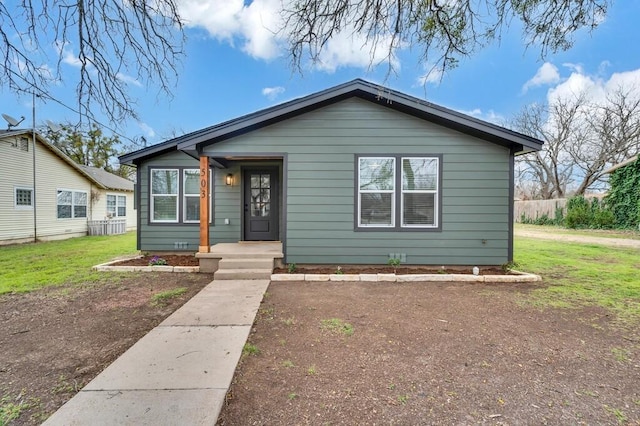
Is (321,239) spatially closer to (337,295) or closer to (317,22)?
(337,295)

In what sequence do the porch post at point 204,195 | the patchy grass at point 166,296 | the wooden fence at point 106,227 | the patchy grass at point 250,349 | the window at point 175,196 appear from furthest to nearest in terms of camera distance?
the wooden fence at point 106,227 < the window at point 175,196 < the porch post at point 204,195 < the patchy grass at point 166,296 < the patchy grass at point 250,349

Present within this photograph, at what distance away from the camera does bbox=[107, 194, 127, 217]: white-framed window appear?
654 inches

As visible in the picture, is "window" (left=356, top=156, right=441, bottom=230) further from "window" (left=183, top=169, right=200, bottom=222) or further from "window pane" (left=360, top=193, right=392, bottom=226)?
"window" (left=183, top=169, right=200, bottom=222)

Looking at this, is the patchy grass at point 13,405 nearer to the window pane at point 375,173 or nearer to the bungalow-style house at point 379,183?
the bungalow-style house at point 379,183

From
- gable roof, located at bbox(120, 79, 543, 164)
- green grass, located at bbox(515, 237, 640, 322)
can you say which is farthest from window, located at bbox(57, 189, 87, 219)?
green grass, located at bbox(515, 237, 640, 322)

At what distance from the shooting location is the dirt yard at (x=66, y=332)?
7.50 ft

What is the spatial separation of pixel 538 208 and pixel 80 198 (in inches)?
1124

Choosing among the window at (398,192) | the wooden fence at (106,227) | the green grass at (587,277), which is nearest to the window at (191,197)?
the window at (398,192)

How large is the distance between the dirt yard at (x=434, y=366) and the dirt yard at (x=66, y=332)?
1.28m

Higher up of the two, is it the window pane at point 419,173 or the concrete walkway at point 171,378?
the window pane at point 419,173

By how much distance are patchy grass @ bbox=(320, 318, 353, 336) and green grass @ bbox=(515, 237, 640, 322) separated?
2898 millimetres

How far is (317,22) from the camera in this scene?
10.4 ft

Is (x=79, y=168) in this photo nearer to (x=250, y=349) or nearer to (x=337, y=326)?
(x=250, y=349)

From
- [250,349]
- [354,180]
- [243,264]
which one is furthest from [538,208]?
[250,349]
